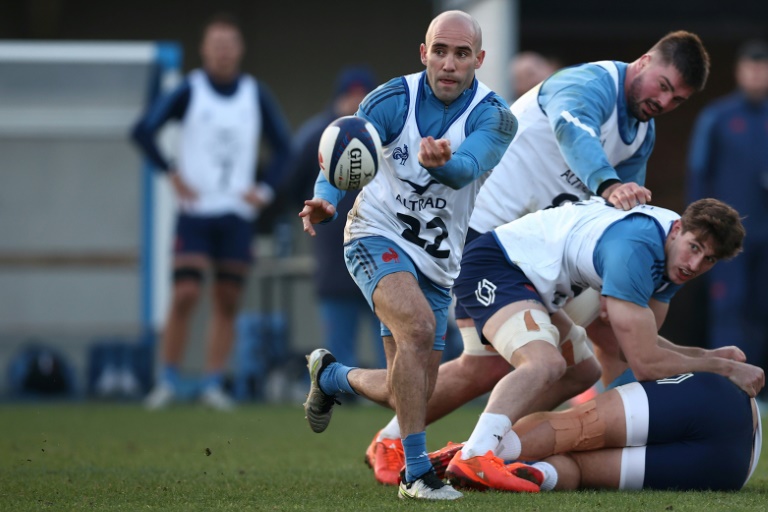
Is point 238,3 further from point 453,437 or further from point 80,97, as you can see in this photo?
point 453,437

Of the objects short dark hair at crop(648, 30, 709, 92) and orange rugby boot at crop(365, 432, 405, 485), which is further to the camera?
short dark hair at crop(648, 30, 709, 92)

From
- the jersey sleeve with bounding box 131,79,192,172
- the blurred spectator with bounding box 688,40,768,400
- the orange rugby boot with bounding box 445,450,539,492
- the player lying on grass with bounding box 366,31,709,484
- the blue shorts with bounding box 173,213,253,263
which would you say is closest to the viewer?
the orange rugby boot with bounding box 445,450,539,492

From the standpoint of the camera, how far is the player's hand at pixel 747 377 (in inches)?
218

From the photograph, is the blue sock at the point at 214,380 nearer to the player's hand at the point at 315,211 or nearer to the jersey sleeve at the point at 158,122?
the jersey sleeve at the point at 158,122

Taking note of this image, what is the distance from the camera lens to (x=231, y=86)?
1082 centimetres

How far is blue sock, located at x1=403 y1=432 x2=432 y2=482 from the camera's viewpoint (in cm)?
506

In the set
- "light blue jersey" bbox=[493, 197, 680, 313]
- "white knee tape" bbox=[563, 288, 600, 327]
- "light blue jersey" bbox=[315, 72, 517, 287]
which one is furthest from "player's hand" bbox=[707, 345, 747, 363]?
"light blue jersey" bbox=[315, 72, 517, 287]

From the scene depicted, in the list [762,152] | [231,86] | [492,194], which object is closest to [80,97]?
[231,86]

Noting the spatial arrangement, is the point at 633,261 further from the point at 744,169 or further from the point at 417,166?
the point at 744,169

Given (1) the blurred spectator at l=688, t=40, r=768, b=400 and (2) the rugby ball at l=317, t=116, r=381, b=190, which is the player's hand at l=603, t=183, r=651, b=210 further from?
(1) the blurred spectator at l=688, t=40, r=768, b=400

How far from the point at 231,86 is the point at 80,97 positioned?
8.50 ft

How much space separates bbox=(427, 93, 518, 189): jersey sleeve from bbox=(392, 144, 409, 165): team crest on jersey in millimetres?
249

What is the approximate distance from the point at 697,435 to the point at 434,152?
1.68 meters

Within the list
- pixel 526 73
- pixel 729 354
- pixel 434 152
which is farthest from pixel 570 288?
pixel 526 73
